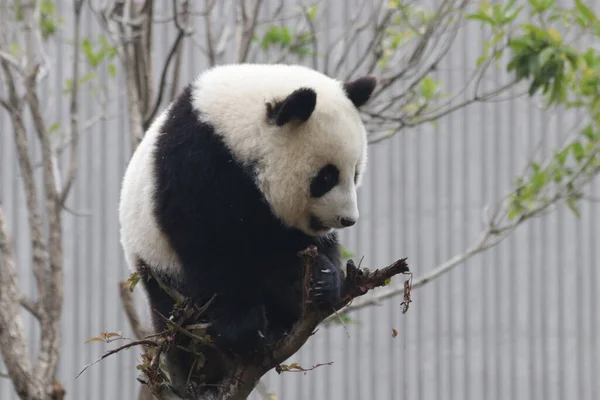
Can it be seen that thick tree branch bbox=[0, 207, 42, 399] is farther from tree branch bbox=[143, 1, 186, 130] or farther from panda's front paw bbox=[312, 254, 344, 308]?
panda's front paw bbox=[312, 254, 344, 308]

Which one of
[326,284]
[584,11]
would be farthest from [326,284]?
[584,11]

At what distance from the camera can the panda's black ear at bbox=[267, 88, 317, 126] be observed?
3.26 meters

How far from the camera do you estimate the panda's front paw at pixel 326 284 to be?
286 cm

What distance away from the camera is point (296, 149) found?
340cm

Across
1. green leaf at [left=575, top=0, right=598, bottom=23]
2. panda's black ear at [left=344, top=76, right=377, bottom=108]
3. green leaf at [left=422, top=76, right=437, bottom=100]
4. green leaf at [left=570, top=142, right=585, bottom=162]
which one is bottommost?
green leaf at [left=570, top=142, right=585, bottom=162]

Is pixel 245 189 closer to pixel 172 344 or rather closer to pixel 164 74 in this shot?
pixel 172 344

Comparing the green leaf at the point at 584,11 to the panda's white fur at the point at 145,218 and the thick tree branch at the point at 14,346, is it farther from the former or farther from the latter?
the thick tree branch at the point at 14,346

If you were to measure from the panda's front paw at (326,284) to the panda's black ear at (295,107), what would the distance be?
53 centimetres

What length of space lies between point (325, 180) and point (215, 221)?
45cm

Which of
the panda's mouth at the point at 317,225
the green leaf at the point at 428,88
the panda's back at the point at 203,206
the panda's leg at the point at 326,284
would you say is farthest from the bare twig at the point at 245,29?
the panda's leg at the point at 326,284

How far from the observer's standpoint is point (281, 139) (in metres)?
3.39

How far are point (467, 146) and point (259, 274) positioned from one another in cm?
417

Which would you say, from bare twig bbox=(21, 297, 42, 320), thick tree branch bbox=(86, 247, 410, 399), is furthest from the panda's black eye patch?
bare twig bbox=(21, 297, 42, 320)

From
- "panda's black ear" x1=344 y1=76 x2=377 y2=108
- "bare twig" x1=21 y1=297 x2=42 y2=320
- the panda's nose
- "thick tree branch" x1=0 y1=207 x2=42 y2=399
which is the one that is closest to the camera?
the panda's nose
